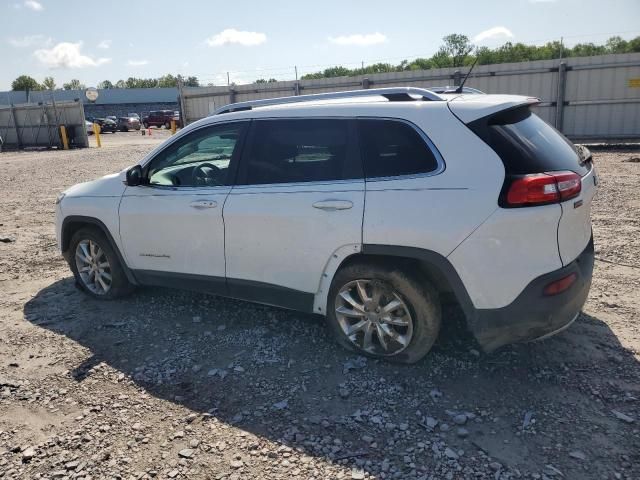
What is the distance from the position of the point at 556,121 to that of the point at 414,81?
4.43 meters

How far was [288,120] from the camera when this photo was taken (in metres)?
3.82

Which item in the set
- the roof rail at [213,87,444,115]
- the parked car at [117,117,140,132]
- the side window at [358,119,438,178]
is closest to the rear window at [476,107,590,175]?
Answer: the side window at [358,119,438,178]

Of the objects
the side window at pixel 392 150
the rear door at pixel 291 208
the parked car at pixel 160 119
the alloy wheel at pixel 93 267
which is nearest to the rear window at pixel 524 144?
the side window at pixel 392 150

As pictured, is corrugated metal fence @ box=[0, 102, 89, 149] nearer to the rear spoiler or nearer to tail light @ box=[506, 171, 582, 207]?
the rear spoiler

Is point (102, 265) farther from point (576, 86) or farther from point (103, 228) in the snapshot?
point (576, 86)

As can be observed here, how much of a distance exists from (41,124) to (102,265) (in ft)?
82.2

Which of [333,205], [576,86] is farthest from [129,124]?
[333,205]

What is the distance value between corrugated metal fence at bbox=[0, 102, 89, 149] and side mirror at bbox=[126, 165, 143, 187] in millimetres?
23068

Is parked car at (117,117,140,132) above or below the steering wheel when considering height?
above

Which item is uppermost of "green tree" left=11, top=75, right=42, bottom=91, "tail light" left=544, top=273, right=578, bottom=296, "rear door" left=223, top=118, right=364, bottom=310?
"green tree" left=11, top=75, right=42, bottom=91

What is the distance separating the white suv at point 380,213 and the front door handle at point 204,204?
0.05 ft

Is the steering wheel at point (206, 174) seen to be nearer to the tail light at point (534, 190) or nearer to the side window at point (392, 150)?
the side window at point (392, 150)

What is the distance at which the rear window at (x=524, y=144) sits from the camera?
301 centimetres

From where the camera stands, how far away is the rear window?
3.01 metres
